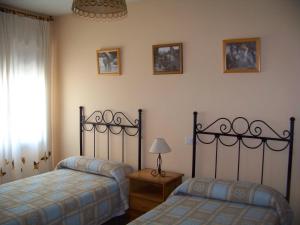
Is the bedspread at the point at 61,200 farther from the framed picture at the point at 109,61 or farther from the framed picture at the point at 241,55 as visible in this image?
the framed picture at the point at 241,55

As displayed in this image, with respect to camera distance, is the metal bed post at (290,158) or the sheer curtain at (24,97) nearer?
the metal bed post at (290,158)

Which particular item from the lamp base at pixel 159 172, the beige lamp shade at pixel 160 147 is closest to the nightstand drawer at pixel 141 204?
the lamp base at pixel 159 172

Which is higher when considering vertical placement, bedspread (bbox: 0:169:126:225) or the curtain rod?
the curtain rod

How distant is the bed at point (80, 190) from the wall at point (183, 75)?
0.22 metres

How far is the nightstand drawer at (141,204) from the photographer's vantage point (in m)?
3.43

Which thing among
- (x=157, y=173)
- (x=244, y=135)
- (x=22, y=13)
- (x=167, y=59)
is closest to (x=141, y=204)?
(x=157, y=173)

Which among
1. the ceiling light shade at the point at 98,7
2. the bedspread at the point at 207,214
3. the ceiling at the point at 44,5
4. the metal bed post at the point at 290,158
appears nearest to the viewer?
the ceiling light shade at the point at 98,7

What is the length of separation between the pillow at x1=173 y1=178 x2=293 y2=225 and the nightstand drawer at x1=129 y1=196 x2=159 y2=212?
44 centimetres

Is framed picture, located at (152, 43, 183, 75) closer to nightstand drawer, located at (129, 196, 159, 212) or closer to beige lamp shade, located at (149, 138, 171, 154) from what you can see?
beige lamp shade, located at (149, 138, 171, 154)

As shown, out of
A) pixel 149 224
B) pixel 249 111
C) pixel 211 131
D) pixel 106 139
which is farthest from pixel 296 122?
pixel 106 139

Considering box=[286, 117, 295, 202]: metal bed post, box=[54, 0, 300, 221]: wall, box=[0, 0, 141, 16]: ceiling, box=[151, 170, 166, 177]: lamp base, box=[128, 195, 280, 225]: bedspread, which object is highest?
A: box=[0, 0, 141, 16]: ceiling

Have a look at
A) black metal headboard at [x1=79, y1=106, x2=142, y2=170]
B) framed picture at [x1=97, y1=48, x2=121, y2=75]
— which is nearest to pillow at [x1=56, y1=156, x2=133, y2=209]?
black metal headboard at [x1=79, y1=106, x2=142, y2=170]

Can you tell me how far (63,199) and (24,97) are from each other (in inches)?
72.7

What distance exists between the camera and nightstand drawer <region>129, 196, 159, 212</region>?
343 cm
